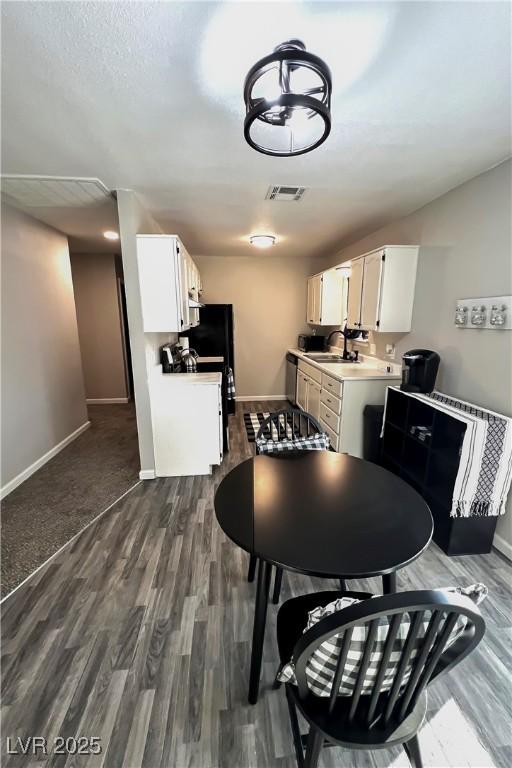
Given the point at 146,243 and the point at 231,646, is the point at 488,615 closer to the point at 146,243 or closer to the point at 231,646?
the point at 231,646

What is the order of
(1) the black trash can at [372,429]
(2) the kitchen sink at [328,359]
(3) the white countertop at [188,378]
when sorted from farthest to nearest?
(2) the kitchen sink at [328,359]
(1) the black trash can at [372,429]
(3) the white countertop at [188,378]

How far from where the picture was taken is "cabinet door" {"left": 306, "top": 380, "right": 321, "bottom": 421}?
12.4 ft

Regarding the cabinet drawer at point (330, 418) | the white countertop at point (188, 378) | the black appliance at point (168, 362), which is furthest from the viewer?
the black appliance at point (168, 362)

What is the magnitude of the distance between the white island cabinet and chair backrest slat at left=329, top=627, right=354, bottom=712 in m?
2.27

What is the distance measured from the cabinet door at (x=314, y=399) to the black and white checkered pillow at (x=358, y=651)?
9.96 feet

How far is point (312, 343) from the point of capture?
5.04 m

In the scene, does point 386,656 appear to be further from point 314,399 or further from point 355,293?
point 355,293

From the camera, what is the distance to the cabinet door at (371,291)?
2998 millimetres

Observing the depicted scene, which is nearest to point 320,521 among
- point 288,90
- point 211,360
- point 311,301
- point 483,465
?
point 483,465

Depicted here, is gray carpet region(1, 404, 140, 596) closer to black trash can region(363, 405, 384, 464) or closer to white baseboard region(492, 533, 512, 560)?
black trash can region(363, 405, 384, 464)

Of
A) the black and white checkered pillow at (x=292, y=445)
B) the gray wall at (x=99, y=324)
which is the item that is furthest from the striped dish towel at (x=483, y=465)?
the gray wall at (x=99, y=324)

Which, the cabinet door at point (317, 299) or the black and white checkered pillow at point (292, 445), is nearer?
the black and white checkered pillow at point (292, 445)

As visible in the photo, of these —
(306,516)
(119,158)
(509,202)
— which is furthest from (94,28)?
(509,202)

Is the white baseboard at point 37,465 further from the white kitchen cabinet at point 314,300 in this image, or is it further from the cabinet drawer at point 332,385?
the white kitchen cabinet at point 314,300
